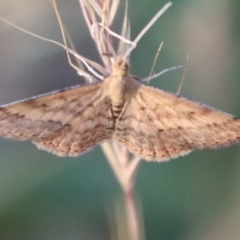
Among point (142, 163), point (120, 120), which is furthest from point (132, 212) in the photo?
point (142, 163)

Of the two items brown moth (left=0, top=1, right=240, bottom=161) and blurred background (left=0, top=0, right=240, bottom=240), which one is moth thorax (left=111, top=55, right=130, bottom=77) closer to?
brown moth (left=0, top=1, right=240, bottom=161)

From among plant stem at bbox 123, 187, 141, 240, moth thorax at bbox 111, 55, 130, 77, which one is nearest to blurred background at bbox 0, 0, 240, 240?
plant stem at bbox 123, 187, 141, 240

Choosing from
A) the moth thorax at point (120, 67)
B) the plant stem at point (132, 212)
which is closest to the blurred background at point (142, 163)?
the plant stem at point (132, 212)

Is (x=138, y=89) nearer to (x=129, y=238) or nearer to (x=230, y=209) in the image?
(x=129, y=238)

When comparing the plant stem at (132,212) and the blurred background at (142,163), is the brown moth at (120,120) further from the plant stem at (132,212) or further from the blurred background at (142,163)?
the blurred background at (142,163)

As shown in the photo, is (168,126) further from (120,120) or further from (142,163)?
(142,163)

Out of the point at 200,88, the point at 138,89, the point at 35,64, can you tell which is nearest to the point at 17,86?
the point at 35,64
